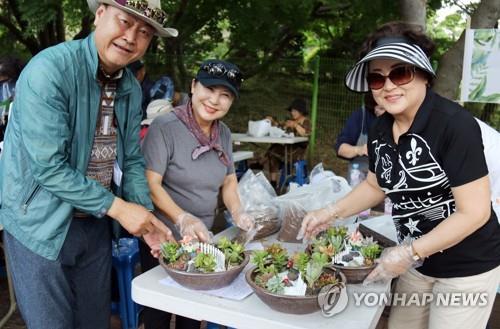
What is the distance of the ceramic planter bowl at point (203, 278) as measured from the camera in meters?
1.59

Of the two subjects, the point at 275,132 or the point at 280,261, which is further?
the point at 275,132

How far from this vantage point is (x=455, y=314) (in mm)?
1645

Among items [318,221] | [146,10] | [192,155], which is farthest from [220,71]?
[318,221]

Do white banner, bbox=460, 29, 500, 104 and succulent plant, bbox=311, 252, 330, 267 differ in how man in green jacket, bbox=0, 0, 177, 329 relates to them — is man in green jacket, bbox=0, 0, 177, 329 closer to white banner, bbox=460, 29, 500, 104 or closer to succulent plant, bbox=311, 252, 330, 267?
succulent plant, bbox=311, 252, 330, 267

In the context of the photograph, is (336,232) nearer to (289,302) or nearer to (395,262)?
(395,262)

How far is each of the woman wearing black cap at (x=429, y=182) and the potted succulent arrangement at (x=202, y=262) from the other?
1.64 feet

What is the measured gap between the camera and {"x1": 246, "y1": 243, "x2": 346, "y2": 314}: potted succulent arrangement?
1449 mm

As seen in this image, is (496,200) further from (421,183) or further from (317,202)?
(317,202)

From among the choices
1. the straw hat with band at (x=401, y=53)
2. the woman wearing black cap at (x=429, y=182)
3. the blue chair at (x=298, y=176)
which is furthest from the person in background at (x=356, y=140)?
the straw hat with band at (x=401, y=53)

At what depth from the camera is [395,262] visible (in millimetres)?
1562

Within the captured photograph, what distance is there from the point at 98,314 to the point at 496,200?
1.75 meters

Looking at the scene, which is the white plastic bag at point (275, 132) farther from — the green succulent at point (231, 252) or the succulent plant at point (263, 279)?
the succulent plant at point (263, 279)

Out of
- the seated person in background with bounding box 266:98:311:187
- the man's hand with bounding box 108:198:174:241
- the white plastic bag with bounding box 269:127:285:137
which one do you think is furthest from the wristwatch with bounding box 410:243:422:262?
the white plastic bag with bounding box 269:127:285:137

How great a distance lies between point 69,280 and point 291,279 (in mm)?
951
